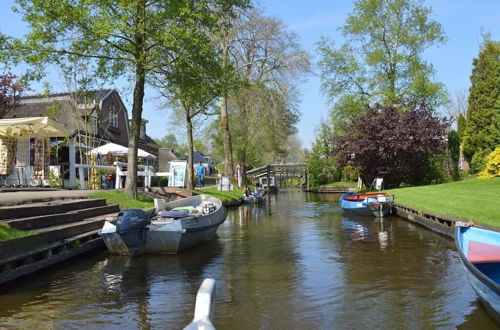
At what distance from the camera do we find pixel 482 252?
7.14 m

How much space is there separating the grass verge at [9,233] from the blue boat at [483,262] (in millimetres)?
8143

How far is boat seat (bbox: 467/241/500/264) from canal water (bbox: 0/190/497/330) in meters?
0.78

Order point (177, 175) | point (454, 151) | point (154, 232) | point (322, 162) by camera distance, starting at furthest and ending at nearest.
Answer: point (322, 162) < point (454, 151) < point (177, 175) < point (154, 232)

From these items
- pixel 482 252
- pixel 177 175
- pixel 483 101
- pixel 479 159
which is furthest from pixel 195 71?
pixel 483 101

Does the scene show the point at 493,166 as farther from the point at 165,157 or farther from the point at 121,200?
the point at 165,157

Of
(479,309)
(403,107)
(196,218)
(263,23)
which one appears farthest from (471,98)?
(479,309)

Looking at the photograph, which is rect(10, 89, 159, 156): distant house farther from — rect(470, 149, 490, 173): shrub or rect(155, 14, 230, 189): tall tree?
rect(470, 149, 490, 173): shrub

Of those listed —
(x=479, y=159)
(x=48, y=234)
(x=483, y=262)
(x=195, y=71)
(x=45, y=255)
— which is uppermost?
(x=195, y=71)

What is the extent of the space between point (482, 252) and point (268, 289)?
3585mm

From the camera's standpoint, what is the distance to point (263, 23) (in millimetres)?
34062

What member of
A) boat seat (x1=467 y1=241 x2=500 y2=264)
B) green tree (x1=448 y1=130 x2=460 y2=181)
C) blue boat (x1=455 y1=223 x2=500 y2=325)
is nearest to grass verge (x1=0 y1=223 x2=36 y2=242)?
blue boat (x1=455 y1=223 x2=500 y2=325)

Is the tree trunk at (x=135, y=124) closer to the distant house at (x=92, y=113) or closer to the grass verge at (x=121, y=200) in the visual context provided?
the grass verge at (x=121, y=200)

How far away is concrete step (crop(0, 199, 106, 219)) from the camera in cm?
1094

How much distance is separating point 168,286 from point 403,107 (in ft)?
102
